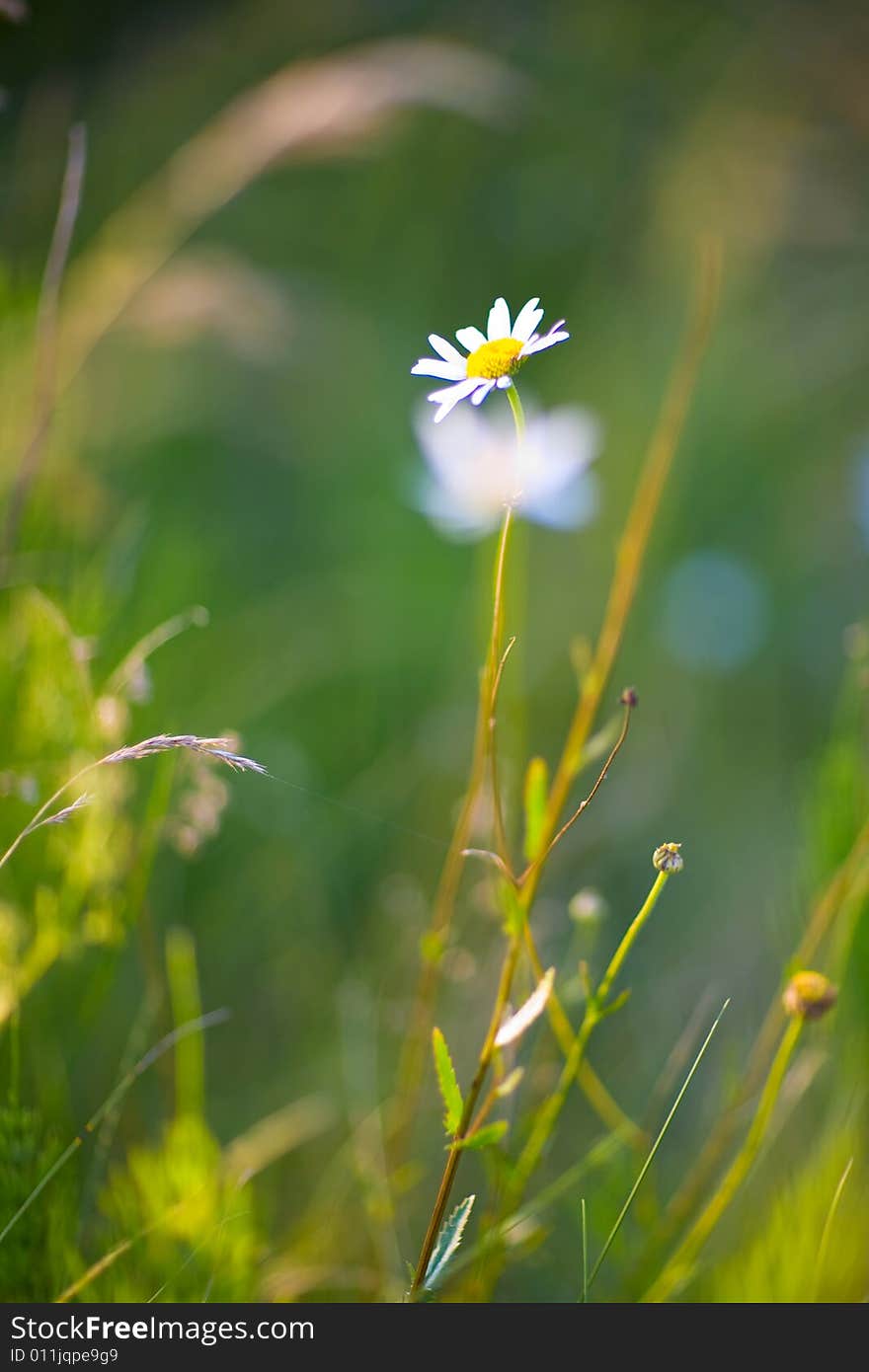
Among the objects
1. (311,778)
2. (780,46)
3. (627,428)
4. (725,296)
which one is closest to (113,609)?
(311,778)

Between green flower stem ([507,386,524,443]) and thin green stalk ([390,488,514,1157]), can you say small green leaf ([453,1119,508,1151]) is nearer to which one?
thin green stalk ([390,488,514,1157])

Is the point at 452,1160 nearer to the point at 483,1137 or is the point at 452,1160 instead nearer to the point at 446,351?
the point at 483,1137

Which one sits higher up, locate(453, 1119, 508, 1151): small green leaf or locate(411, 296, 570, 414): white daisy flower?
locate(411, 296, 570, 414): white daisy flower

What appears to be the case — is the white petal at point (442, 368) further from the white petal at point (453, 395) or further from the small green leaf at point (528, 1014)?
the small green leaf at point (528, 1014)

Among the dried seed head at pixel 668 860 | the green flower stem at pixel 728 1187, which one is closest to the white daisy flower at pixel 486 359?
the dried seed head at pixel 668 860

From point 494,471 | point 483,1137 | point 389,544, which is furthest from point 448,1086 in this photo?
point 389,544

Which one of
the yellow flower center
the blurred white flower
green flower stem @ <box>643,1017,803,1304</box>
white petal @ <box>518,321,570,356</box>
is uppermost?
the blurred white flower

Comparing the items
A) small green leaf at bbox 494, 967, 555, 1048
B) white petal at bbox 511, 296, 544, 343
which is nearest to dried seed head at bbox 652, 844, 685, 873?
small green leaf at bbox 494, 967, 555, 1048
